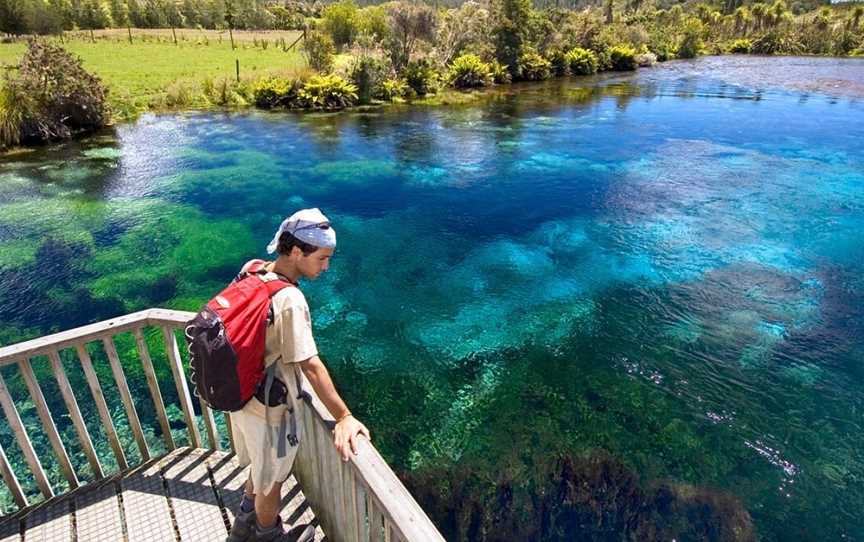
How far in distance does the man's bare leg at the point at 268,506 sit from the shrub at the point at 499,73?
36644 millimetres

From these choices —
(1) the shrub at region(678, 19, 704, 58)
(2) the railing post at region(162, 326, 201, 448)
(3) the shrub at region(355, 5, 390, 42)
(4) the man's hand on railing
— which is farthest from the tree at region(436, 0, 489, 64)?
(4) the man's hand on railing

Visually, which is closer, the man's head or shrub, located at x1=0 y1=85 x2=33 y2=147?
the man's head

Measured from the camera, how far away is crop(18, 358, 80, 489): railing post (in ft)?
10.6

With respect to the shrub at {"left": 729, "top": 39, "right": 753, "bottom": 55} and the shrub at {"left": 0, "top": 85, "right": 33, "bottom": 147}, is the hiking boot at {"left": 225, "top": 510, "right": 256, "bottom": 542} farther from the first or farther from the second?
the shrub at {"left": 729, "top": 39, "right": 753, "bottom": 55}

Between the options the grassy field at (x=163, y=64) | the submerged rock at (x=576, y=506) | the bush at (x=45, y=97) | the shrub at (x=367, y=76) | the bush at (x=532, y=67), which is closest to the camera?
the submerged rock at (x=576, y=506)

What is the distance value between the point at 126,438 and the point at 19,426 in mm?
3517

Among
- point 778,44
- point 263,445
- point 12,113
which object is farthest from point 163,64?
point 778,44

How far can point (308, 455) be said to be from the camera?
3391 millimetres

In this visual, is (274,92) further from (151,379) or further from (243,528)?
(243,528)

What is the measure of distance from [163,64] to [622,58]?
1578 inches

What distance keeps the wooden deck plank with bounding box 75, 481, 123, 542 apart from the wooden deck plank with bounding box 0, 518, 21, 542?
0.35m

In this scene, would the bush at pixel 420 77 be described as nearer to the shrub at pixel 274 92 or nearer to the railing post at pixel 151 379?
the shrub at pixel 274 92

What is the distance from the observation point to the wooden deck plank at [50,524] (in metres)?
3.39

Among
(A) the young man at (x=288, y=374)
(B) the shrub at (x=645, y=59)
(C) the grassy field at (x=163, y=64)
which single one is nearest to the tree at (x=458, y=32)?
(C) the grassy field at (x=163, y=64)
